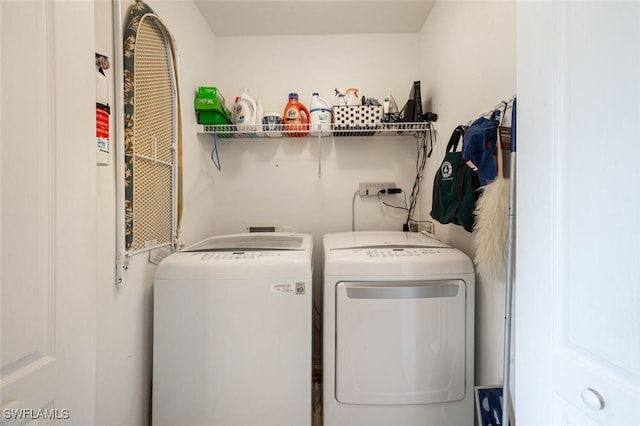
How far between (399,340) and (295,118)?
56.8 inches

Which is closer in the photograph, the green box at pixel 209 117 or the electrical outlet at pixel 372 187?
the green box at pixel 209 117

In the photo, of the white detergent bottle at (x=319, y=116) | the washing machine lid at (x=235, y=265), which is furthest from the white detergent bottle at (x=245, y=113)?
the washing machine lid at (x=235, y=265)

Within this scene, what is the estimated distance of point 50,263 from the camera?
1.90ft

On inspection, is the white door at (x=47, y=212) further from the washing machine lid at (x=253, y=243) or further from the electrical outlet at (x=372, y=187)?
the electrical outlet at (x=372, y=187)

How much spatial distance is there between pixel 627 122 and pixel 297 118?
1.54 m

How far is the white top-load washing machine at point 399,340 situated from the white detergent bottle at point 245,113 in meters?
1.10

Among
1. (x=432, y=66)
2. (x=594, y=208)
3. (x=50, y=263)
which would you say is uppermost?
(x=432, y=66)

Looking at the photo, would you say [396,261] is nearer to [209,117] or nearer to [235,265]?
[235,265]

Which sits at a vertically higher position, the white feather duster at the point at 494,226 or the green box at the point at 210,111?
the green box at the point at 210,111

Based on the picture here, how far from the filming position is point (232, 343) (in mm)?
1114

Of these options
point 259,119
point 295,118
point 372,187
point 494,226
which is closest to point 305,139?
point 295,118

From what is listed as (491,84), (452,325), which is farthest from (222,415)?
(491,84)

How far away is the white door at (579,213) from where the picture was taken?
438 millimetres

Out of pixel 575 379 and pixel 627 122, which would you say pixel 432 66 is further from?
pixel 575 379
